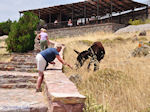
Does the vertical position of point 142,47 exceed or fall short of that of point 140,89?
it exceeds it

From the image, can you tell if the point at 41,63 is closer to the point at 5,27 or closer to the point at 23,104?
the point at 23,104

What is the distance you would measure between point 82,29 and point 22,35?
1080 centimetres

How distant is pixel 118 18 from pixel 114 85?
77.3 feet

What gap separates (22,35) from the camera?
12.8 meters

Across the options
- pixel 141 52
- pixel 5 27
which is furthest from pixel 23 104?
pixel 5 27

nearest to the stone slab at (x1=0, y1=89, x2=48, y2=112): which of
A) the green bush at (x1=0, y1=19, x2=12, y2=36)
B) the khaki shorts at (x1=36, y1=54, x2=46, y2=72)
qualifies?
the khaki shorts at (x1=36, y1=54, x2=46, y2=72)

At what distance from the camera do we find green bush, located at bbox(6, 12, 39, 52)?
12.3 meters

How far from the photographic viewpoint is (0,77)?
5.71 m

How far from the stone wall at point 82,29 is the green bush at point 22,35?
9.49 m

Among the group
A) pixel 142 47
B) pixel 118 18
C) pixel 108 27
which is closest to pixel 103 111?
pixel 142 47

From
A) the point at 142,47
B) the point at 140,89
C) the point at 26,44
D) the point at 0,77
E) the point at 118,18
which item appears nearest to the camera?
the point at 140,89

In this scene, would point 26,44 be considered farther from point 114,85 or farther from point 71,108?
point 71,108

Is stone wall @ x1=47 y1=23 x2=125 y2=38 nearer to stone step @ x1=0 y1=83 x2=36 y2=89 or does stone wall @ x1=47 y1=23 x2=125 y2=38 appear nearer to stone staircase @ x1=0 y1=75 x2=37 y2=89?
stone staircase @ x1=0 y1=75 x2=37 y2=89

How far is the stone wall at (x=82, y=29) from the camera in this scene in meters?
20.9
